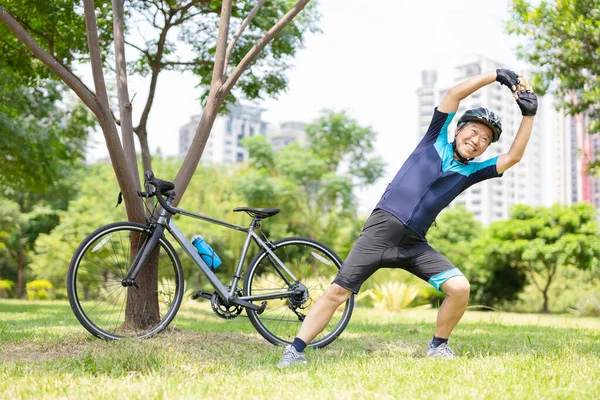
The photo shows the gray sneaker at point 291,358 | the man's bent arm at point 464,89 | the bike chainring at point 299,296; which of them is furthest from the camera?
the bike chainring at point 299,296

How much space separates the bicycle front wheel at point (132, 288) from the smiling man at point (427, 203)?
3.74ft

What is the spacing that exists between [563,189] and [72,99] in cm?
11374

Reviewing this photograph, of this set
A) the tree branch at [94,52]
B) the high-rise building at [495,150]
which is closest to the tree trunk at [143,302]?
the tree branch at [94,52]

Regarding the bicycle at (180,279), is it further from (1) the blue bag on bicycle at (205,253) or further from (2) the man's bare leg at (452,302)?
(2) the man's bare leg at (452,302)

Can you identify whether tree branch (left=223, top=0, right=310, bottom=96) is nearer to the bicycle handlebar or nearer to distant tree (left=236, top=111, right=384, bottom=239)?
the bicycle handlebar

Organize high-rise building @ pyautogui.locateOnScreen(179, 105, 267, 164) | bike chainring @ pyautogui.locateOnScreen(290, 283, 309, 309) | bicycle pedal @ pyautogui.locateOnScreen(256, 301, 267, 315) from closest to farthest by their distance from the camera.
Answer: bicycle pedal @ pyautogui.locateOnScreen(256, 301, 267, 315)
bike chainring @ pyautogui.locateOnScreen(290, 283, 309, 309)
high-rise building @ pyautogui.locateOnScreen(179, 105, 267, 164)

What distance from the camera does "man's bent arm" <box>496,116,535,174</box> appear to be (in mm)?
3894

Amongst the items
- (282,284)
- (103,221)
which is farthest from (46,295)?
(282,284)

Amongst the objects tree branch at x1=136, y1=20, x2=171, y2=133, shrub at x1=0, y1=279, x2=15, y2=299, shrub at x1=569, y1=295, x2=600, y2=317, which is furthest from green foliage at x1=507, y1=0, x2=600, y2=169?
shrub at x1=0, y1=279, x2=15, y2=299

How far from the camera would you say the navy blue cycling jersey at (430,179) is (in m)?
3.90

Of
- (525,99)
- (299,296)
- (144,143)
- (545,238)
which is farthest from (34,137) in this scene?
(545,238)

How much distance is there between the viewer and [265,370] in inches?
137

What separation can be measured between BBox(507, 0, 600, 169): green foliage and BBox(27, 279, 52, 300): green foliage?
1712 centimetres

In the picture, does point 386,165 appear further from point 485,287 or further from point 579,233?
point 579,233
